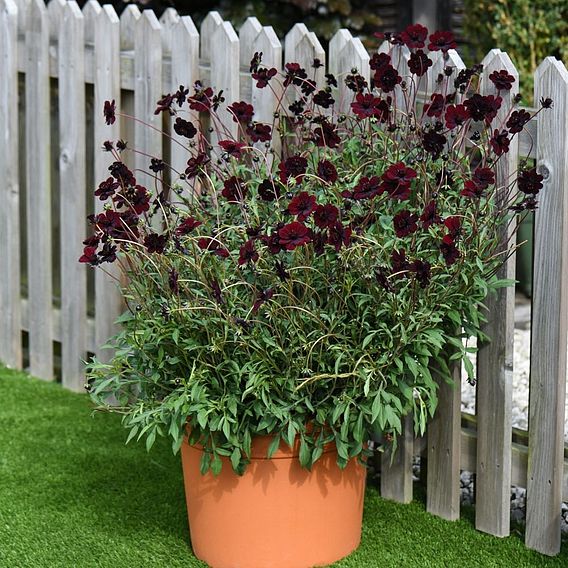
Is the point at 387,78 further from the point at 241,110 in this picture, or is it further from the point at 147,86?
the point at 147,86

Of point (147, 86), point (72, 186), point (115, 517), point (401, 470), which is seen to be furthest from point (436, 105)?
point (72, 186)

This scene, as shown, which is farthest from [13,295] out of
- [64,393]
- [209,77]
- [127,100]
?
[209,77]

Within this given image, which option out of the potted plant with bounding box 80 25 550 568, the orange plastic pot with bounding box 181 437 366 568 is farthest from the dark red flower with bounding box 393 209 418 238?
the orange plastic pot with bounding box 181 437 366 568

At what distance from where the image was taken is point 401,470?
13.1ft

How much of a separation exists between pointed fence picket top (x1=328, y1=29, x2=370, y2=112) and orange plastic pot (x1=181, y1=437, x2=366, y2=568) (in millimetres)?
1197

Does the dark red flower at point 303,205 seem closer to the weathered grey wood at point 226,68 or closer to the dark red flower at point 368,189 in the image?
the dark red flower at point 368,189

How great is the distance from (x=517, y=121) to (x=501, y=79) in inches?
7.5

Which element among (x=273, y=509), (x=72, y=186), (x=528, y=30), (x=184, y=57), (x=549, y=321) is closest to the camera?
(x=273, y=509)

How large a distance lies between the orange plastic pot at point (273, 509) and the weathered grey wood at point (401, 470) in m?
0.42

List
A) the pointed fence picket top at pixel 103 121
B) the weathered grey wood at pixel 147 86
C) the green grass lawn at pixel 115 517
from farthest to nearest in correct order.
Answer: the pointed fence picket top at pixel 103 121, the weathered grey wood at pixel 147 86, the green grass lawn at pixel 115 517

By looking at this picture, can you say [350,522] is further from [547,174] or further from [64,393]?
[64,393]

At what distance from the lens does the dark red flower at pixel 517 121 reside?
10.5 ft

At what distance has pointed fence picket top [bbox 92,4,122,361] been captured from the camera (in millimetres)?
4695

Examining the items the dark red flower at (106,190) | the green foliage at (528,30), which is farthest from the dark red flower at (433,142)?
the green foliage at (528,30)
